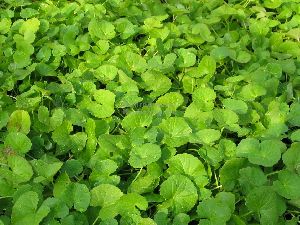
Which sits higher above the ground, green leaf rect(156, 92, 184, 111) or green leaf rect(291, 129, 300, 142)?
green leaf rect(156, 92, 184, 111)

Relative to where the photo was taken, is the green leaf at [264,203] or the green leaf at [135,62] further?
the green leaf at [135,62]

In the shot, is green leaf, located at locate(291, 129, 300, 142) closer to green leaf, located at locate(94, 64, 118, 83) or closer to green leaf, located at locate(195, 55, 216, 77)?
green leaf, located at locate(195, 55, 216, 77)

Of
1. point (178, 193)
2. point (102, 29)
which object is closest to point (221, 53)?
point (102, 29)

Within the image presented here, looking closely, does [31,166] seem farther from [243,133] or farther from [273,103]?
[273,103]

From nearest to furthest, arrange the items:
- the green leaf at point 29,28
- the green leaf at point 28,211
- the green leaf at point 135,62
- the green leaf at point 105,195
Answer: the green leaf at point 28,211
the green leaf at point 105,195
the green leaf at point 135,62
the green leaf at point 29,28

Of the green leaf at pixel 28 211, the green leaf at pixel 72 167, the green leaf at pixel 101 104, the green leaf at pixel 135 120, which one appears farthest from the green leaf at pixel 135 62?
→ the green leaf at pixel 28 211

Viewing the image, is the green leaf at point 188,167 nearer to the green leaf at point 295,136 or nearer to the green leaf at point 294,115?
the green leaf at point 295,136

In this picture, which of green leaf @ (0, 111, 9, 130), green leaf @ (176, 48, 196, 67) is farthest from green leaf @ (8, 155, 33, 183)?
green leaf @ (176, 48, 196, 67)
